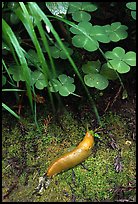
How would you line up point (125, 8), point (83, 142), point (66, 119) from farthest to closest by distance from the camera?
point (125, 8) < point (66, 119) < point (83, 142)

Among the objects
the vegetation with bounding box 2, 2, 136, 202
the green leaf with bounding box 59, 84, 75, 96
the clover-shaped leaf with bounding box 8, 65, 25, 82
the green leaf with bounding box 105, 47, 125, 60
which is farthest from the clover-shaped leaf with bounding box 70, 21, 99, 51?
the clover-shaped leaf with bounding box 8, 65, 25, 82

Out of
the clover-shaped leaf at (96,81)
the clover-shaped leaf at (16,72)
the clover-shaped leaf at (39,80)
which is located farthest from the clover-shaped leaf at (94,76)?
the clover-shaped leaf at (16,72)

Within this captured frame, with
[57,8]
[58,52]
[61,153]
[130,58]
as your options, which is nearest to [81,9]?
[57,8]

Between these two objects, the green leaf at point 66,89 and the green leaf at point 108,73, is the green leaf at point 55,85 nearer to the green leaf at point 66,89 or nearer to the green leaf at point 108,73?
the green leaf at point 66,89

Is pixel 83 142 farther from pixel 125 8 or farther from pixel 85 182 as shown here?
pixel 125 8

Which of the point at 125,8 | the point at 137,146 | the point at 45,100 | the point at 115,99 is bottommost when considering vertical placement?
the point at 137,146

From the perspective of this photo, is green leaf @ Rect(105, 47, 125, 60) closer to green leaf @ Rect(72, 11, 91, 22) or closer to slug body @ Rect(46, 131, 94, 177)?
green leaf @ Rect(72, 11, 91, 22)

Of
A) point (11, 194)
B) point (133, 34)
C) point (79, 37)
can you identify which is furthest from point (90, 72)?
point (11, 194)
